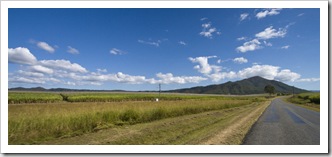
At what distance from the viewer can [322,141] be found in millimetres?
9609

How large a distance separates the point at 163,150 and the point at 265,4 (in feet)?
23.6

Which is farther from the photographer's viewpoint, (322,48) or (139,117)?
(139,117)

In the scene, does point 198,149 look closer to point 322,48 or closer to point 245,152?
point 245,152

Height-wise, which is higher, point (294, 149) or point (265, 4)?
point (265, 4)

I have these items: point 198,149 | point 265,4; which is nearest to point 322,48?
point 265,4

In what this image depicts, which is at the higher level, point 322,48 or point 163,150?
point 322,48

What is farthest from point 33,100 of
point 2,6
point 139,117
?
point 2,6

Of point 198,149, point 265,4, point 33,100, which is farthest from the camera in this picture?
point 33,100

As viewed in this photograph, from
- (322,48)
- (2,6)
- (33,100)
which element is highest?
(2,6)

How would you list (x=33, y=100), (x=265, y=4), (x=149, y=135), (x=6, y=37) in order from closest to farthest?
1. (x=6, y=37)
2. (x=265, y=4)
3. (x=149, y=135)
4. (x=33, y=100)

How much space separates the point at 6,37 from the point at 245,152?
9743mm

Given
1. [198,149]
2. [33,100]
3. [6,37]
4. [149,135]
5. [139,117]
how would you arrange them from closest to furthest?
[198,149], [6,37], [149,135], [139,117], [33,100]

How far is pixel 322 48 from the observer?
9961 millimetres

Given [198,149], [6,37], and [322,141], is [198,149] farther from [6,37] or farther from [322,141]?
[6,37]
